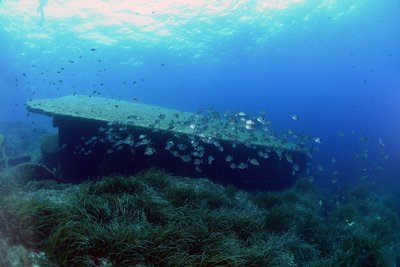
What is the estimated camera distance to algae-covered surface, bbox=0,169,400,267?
4449 millimetres

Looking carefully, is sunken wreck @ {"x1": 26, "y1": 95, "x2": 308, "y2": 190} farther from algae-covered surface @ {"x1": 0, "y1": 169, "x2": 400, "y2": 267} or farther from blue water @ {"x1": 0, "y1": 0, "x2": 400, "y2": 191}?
blue water @ {"x1": 0, "y1": 0, "x2": 400, "y2": 191}

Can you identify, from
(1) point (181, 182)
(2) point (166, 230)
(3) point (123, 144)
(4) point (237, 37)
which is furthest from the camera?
(4) point (237, 37)

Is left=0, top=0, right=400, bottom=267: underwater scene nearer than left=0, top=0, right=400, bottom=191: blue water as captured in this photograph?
Yes

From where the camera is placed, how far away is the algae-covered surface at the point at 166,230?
4.45 m

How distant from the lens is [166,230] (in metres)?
5.05

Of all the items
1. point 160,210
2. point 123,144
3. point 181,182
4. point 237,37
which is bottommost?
point 181,182

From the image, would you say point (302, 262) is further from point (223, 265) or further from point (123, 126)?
point (123, 126)

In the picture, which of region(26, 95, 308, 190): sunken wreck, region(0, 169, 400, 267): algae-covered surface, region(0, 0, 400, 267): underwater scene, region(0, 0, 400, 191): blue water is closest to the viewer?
region(0, 169, 400, 267): algae-covered surface

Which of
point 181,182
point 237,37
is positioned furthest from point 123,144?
point 237,37

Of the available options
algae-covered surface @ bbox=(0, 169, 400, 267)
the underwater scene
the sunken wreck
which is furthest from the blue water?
algae-covered surface @ bbox=(0, 169, 400, 267)

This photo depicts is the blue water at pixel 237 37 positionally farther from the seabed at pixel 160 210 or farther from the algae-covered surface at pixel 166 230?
the algae-covered surface at pixel 166 230

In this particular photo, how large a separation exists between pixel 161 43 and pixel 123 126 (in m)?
43.1

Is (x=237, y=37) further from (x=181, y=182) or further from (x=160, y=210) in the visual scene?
(x=160, y=210)

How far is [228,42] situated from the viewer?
166 ft
